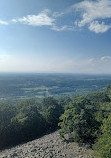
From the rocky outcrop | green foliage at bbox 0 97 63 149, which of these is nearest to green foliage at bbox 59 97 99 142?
the rocky outcrop

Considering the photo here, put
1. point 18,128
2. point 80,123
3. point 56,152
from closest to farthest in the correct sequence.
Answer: point 56,152, point 80,123, point 18,128

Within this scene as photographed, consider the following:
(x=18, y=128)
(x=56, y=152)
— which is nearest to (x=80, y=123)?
(x=56, y=152)

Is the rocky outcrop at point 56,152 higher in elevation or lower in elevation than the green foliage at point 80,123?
lower

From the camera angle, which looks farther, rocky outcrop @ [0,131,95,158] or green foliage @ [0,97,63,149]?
green foliage @ [0,97,63,149]

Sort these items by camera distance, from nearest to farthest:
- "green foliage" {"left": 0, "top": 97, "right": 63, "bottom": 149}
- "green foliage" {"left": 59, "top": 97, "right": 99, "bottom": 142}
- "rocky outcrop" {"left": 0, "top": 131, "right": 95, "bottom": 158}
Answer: "rocky outcrop" {"left": 0, "top": 131, "right": 95, "bottom": 158}, "green foliage" {"left": 59, "top": 97, "right": 99, "bottom": 142}, "green foliage" {"left": 0, "top": 97, "right": 63, "bottom": 149}

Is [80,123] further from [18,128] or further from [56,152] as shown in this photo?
[18,128]

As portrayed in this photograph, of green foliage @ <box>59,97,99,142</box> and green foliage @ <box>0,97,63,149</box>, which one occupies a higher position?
green foliage @ <box>59,97,99,142</box>

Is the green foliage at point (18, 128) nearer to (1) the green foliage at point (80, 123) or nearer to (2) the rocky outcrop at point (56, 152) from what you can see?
(2) the rocky outcrop at point (56, 152)

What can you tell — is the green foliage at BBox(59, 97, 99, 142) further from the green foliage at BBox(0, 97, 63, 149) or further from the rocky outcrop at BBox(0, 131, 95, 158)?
the green foliage at BBox(0, 97, 63, 149)

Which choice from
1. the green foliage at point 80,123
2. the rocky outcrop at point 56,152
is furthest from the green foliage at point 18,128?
the green foliage at point 80,123

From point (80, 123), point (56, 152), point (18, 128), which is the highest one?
point (80, 123)

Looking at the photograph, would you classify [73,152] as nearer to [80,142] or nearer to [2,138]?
[80,142]
